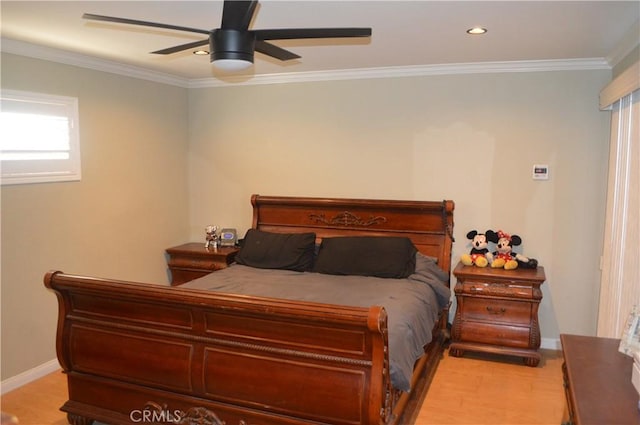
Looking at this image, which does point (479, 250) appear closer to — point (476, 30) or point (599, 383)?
point (476, 30)

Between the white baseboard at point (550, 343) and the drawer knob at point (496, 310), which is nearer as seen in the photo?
the drawer knob at point (496, 310)

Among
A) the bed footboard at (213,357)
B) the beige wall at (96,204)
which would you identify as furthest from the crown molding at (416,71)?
the bed footboard at (213,357)

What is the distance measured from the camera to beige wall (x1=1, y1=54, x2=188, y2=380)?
3.52 meters

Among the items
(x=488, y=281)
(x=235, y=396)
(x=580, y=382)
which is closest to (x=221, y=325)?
(x=235, y=396)

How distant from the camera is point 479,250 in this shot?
166 inches

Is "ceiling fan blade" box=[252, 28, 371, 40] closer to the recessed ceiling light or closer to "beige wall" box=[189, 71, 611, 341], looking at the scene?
the recessed ceiling light

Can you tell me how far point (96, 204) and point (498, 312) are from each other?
328 cm

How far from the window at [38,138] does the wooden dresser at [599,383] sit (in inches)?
136

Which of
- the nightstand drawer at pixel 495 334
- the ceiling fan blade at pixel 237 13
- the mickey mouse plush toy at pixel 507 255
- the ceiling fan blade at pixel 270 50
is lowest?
the nightstand drawer at pixel 495 334

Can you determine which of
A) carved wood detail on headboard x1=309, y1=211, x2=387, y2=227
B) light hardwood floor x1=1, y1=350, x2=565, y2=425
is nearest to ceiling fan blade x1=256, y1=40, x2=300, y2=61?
carved wood detail on headboard x1=309, y1=211, x2=387, y2=227

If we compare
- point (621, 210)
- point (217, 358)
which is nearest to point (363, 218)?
point (621, 210)

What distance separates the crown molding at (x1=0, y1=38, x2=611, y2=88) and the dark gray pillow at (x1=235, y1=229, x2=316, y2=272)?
145cm

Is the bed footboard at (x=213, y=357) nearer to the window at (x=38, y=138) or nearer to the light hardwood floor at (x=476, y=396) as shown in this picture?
the light hardwood floor at (x=476, y=396)

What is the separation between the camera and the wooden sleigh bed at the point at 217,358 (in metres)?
2.39
